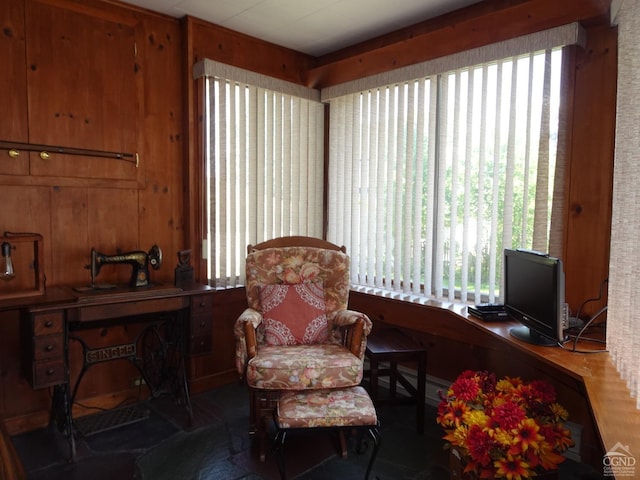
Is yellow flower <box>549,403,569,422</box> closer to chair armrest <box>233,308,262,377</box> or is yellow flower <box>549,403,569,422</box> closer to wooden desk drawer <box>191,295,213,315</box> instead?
chair armrest <box>233,308,262,377</box>

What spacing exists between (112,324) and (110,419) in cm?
57

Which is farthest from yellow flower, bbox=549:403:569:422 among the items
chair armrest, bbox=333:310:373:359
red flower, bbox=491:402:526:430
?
chair armrest, bbox=333:310:373:359

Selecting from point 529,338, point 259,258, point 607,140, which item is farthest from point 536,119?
point 259,258

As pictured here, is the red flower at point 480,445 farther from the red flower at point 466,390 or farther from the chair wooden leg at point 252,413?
the chair wooden leg at point 252,413

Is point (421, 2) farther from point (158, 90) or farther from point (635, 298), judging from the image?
point (635, 298)

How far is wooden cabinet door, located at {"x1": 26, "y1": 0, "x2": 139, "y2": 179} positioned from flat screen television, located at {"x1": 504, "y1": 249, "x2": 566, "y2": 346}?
237 cm

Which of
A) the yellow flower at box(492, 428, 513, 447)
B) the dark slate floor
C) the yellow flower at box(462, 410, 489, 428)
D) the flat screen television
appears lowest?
the dark slate floor

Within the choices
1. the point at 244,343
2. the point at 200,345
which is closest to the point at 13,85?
the point at 200,345

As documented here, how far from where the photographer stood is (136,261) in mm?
2611

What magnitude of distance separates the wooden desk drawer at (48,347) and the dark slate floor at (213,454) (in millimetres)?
565

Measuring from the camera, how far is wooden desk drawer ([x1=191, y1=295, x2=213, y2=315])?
2.62 meters

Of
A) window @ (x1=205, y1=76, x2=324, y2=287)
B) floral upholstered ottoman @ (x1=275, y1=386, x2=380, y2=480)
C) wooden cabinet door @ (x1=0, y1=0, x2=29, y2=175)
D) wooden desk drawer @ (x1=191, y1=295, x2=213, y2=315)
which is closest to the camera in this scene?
floral upholstered ottoman @ (x1=275, y1=386, x2=380, y2=480)

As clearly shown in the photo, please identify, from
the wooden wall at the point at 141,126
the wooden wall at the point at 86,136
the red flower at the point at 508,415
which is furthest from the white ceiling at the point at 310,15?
the red flower at the point at 508,415

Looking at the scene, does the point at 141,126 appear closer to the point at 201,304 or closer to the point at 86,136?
the point at 86,136
